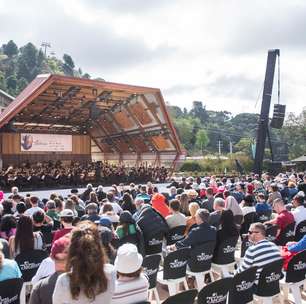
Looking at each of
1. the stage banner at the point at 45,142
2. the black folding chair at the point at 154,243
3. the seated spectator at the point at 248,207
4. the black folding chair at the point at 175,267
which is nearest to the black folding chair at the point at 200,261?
the black folding chair at the point at 175,267

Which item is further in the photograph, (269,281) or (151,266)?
(151,266)

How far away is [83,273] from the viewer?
2.34m

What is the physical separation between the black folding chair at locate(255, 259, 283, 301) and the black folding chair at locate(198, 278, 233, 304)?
712 mm

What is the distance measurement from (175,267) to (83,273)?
257cm

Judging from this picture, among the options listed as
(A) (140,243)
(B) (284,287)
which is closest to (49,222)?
(A) (140,243)

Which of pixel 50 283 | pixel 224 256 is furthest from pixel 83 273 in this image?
pixel 224 256

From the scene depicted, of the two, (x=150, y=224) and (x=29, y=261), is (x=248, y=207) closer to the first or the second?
(x=150, y=224)

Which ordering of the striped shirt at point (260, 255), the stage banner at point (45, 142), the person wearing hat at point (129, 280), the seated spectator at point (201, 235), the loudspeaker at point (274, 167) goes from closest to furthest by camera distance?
the person wearing hat at point (129, 280) → the striped shirt at point (260, 255) → the seated spectator at point (201, 235) → the loudspeaker at point (274, 167) → the stage banner at point (45, 142)

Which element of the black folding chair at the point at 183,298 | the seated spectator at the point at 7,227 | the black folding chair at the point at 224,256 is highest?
the seated spectator at the point at 7,227

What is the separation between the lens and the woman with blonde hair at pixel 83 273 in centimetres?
234

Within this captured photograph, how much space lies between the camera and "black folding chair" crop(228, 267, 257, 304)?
3.61 meters

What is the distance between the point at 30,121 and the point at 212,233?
75.5 feet

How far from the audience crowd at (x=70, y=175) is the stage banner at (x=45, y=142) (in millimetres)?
1339

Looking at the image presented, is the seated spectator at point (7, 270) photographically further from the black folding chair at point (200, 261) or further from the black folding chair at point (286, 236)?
the black folding chair at point (286, 236)
